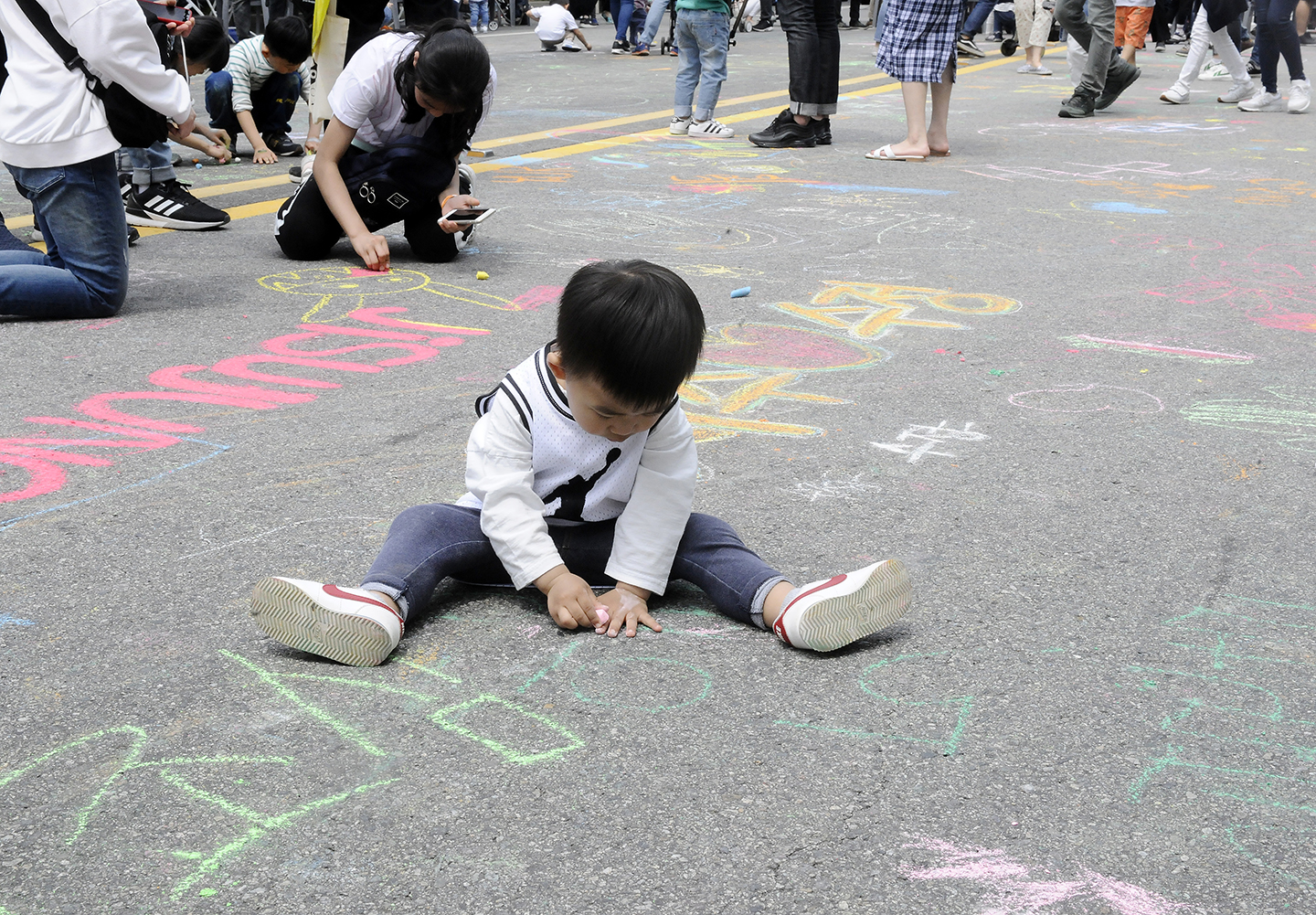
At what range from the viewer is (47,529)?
7.72ft

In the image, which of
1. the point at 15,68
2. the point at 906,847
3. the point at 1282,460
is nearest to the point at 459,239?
the point at 15,68

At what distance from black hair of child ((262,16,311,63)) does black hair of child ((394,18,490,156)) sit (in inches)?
102

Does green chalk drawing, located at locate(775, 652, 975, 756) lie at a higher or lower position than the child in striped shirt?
lower

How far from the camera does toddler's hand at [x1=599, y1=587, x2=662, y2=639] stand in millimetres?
2055

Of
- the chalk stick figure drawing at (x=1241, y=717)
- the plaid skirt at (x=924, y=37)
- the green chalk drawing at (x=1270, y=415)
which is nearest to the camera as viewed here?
the chalk stick figure drawing at (x=1241, y=717)

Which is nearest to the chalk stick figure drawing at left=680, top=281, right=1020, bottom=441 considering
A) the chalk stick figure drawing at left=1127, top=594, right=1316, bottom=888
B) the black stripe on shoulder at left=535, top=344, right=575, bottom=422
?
the black stripe on shoulder at left=535, top=344, right=575, bottom=422

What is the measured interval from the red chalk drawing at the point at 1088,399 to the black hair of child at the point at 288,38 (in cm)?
471

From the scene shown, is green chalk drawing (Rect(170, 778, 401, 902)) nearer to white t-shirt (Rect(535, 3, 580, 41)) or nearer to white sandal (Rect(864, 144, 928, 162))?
white sandal (Rect(864, 144, 928, 162))

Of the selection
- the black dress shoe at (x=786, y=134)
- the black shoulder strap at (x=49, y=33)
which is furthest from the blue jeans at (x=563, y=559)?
the black dress shoe at (x=786, y=134)

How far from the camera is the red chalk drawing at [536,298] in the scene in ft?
13.5

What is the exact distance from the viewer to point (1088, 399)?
3.27m

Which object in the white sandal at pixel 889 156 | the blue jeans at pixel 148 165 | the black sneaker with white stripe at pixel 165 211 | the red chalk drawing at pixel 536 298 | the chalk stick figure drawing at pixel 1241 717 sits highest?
the blue jeans at pixel 148 165

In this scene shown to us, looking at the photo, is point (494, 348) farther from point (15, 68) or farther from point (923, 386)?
point (15, 68)

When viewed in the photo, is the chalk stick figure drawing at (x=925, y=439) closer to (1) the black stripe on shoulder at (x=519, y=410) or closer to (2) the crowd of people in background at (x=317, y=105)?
(1) the black stripe on shoulder at (x=519, y=410)
